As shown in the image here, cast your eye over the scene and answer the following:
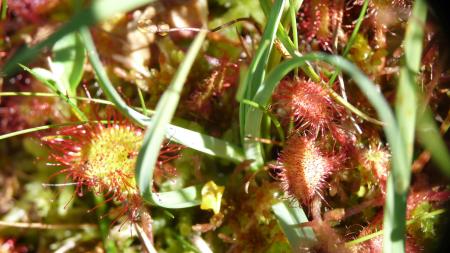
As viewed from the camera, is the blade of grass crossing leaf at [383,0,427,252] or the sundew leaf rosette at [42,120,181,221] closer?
the blade of grass crossing leaf at [383,0,427,252]

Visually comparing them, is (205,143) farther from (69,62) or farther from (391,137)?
(391,137)

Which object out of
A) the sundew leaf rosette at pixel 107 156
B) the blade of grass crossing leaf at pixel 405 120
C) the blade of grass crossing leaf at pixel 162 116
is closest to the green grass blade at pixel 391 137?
the blade of grass crossing leaf at pixel 405 120

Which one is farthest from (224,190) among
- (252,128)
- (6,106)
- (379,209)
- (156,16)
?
(6,106)

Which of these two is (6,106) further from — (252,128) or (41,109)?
(252,128)

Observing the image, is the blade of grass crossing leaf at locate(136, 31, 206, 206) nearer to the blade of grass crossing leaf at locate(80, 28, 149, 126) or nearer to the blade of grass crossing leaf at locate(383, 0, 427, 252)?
the blade of grass crossing leaf at locate(80, 28, 149, 126)

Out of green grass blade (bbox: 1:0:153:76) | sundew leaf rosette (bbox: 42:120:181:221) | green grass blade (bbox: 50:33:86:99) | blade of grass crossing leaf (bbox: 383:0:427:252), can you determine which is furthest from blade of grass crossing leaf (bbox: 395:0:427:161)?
green grass blade (bbox: 50:33:86:99)

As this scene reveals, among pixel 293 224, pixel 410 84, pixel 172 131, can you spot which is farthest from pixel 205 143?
pixel 410 84
